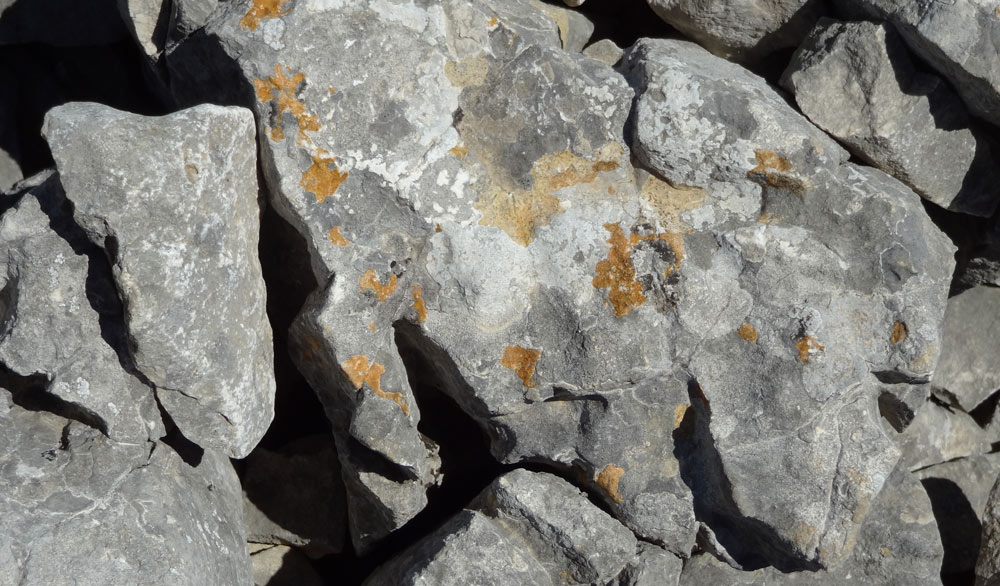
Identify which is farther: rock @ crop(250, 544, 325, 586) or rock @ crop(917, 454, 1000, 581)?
rock @ crop(917, 454, 1000, 581)

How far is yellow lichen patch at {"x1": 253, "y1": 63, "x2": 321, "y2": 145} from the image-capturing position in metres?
2.22

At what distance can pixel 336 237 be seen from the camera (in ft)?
7.33

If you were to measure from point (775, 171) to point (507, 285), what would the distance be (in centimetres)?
76

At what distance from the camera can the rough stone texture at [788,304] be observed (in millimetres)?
2324

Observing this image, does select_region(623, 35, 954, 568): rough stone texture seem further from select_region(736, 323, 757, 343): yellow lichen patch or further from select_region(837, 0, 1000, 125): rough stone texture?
select_region(837, 0, 1000, 125): rough stone texture

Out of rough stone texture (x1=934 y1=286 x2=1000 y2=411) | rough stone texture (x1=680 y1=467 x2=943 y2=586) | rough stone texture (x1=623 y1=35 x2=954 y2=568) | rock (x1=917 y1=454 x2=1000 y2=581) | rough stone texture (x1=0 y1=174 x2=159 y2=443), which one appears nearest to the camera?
rough stone texture (x1=0 y1=174 x2=159 y2=443)

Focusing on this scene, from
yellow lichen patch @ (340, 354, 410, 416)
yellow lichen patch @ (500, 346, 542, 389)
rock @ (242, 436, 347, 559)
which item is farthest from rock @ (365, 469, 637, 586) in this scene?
rock @ (242, 436, 347, 559)

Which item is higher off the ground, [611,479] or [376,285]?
[376,285]

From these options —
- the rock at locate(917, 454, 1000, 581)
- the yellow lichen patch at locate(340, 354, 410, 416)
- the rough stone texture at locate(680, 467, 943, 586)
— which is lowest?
the rock at locate(917, 454, 1000, 581)

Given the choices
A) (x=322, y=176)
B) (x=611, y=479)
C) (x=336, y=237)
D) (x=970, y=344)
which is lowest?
(x=970, y=344)

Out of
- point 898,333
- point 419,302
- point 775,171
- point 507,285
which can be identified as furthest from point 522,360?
point 898,333

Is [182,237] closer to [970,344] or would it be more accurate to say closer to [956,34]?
[956,34]

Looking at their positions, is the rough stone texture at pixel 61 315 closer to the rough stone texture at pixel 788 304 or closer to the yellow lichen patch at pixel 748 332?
the rough stone texture at pixel 788 304

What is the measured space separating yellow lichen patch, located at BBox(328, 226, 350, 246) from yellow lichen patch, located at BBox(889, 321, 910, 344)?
1.47 m
